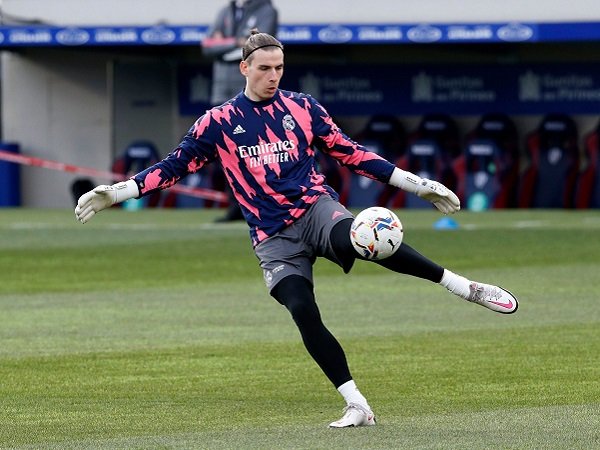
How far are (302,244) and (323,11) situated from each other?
705 inches

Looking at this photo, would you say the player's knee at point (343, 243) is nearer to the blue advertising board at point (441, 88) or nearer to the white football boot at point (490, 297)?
the white football boot at point (490, 297)

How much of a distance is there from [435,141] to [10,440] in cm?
1890

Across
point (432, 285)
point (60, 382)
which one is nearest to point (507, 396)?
point (60, 382)

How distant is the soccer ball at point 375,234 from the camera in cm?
742

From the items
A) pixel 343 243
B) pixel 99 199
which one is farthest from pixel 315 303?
pixel 99 199

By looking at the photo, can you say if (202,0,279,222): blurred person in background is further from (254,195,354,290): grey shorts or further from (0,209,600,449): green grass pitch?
(254,195,354,290): grey shorts

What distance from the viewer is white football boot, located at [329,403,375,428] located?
23.7 ft

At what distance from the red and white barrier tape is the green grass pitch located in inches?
282

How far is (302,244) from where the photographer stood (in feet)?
25.5

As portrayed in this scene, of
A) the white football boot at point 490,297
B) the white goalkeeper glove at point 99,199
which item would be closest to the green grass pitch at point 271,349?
the white football boot at point 490,297

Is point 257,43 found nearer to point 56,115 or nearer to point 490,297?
point 490,297

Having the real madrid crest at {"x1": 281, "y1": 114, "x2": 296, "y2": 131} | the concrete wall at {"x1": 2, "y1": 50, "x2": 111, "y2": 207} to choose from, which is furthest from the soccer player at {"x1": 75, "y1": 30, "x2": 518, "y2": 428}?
the concrete wall at {"x1": 2, "y1": 50, "x2": 111, "y2": 207}

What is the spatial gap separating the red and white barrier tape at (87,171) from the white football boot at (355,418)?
18.5m

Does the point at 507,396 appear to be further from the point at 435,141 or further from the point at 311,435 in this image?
the point at 435,141
